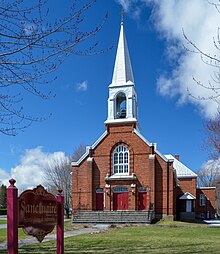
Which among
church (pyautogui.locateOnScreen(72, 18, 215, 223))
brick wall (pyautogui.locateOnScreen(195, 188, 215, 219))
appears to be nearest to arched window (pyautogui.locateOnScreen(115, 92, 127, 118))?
church (pyautogui.locateOnScreen(72, 18, 215, 223))

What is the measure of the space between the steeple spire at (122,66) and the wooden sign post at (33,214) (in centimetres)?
3100

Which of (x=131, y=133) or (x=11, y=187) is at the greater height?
(x=131, y=133)

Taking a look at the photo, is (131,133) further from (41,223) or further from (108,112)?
(41,223)

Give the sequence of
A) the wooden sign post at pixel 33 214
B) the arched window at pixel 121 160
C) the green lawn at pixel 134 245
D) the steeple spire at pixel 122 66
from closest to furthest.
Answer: the wooden sign post at pixel 33 214 → the green lawn at pixel 134 245 → the arched window at pixel 121 160 → the steeple spire at pixel 122 66

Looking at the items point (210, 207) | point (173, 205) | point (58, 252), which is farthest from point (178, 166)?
point (58, 252)

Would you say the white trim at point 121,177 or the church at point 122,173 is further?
the white trim at point 121,177

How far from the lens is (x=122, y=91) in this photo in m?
37.8

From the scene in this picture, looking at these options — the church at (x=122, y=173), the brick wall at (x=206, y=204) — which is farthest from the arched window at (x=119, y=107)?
the brick wall at (x=206, y=204)

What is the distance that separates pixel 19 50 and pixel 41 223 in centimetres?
336

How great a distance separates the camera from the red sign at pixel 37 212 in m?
6.49

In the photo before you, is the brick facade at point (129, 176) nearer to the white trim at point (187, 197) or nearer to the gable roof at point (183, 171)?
the white trim at point (187, 197)

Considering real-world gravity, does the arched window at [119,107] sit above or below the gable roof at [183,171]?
above

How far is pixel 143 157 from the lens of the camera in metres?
35.6

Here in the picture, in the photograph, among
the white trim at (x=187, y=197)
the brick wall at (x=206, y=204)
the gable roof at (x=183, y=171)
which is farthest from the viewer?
the brick wall at (x=206, y=204)
